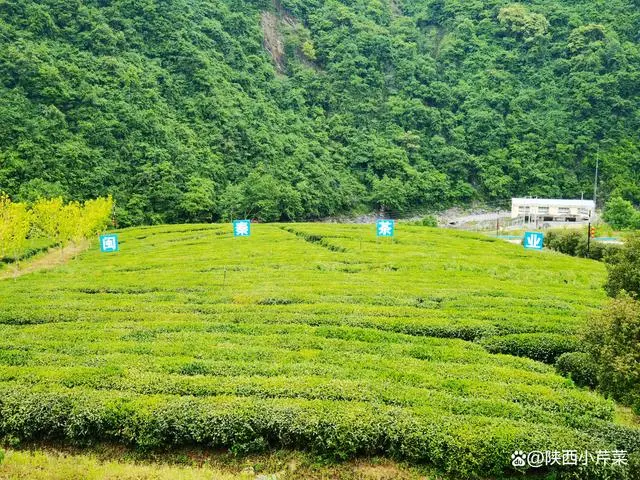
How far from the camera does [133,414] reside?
12211 millimetres

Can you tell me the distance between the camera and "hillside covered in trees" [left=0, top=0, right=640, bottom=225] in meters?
65.9

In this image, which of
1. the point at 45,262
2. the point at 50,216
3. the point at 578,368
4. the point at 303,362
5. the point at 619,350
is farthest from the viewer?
the point at 45,262

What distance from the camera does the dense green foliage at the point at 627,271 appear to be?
61.6 ft

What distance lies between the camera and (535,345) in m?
18.1

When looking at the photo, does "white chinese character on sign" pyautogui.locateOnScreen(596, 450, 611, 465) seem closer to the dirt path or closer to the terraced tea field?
the terraced tea field

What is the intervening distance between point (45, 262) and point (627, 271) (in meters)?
39.4

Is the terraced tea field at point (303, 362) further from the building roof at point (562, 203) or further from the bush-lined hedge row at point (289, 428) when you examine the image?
the building roof at point (562, 203)

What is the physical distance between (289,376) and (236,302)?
30.9 ft

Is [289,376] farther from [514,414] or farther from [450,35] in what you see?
[450,35]

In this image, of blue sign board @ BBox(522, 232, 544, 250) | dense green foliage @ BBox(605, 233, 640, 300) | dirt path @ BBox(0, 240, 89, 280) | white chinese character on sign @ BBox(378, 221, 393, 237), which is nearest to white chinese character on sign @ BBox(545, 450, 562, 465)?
dense green foliage @ BBox(605, 233, 640, 300)

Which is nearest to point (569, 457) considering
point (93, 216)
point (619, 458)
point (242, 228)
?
point (619, 458)

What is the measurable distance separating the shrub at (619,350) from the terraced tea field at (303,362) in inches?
27.1

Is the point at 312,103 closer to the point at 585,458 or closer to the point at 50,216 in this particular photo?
the point at 50,216

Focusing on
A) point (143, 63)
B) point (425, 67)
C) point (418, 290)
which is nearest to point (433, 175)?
point (425, 67)
